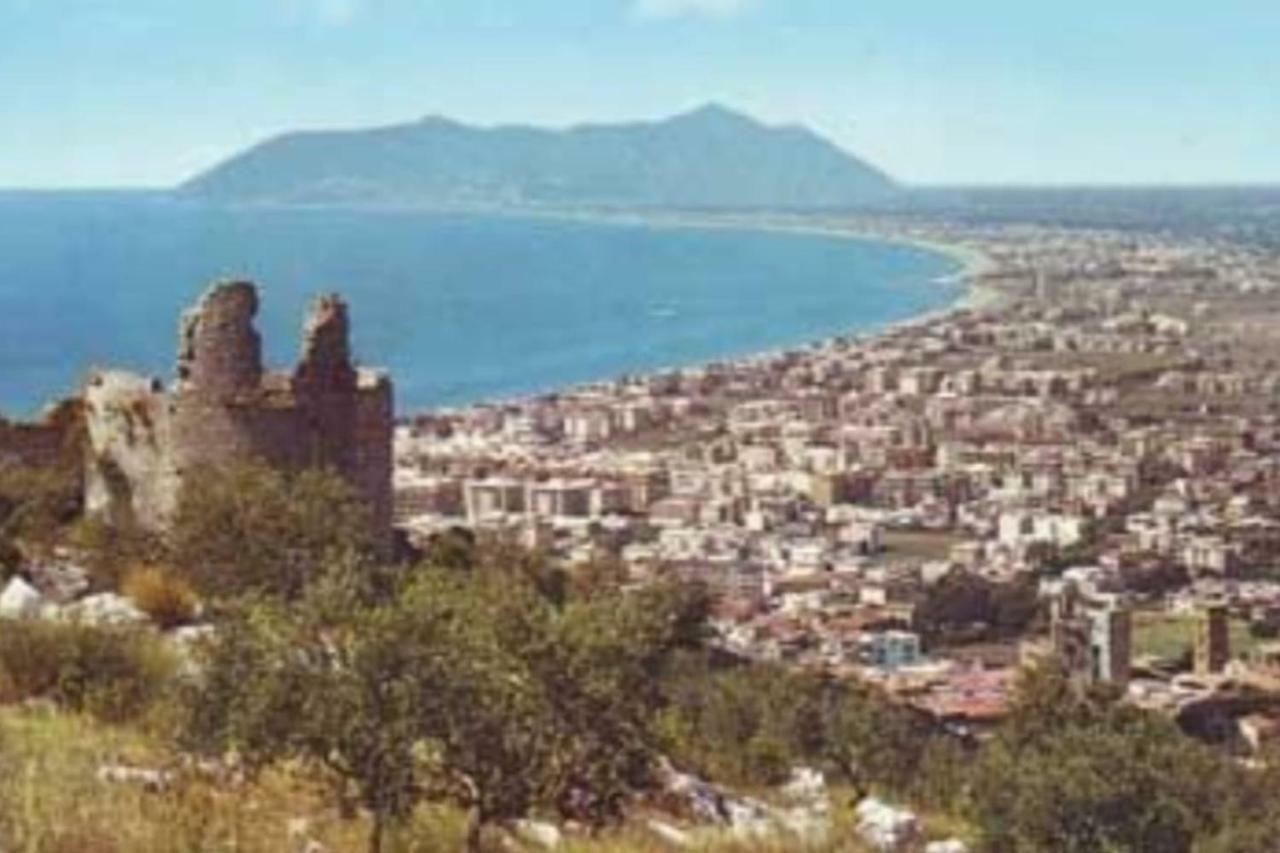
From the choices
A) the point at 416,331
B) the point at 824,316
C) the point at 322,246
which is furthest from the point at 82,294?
the point at 322,246

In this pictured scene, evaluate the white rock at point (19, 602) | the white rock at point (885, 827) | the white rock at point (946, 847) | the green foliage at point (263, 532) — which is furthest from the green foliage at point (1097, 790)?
the white rock at point (19, 602)

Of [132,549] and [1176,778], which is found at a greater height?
[132,549]

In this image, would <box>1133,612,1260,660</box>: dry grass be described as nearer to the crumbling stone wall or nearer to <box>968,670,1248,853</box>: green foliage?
<box>968,670,1248,853</box>: green foliage

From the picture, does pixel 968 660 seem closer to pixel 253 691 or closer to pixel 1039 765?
pixel 1039 765

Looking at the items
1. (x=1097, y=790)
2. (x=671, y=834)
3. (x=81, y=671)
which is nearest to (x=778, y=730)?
(x=1097, y=790)

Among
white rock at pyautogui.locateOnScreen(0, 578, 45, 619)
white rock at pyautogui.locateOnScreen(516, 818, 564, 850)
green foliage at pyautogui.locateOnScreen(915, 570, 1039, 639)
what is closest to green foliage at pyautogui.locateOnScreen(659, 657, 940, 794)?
white rock at pyautogui.locateOnScreen(0, 578, 45, 619)

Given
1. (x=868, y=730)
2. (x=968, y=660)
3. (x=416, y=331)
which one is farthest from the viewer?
(x=416, y=331)
